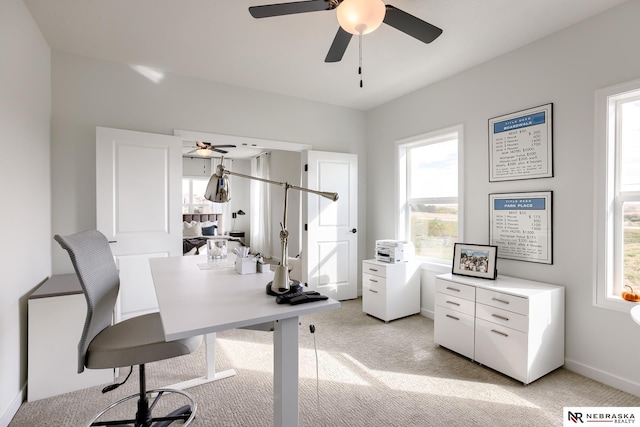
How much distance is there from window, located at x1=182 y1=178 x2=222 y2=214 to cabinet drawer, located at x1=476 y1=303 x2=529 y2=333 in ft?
24.3

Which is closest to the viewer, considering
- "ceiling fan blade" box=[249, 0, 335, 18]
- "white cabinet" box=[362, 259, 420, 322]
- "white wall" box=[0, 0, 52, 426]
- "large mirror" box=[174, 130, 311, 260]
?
"ceiling fan blade" box=[249, 0, 335, 18]

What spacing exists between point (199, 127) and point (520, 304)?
136 inches

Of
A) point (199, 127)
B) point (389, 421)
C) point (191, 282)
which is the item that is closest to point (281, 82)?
point (199, 127)

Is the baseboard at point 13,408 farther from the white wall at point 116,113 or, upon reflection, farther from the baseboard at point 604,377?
the baseboard at point 604,377

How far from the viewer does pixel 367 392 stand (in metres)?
2.19

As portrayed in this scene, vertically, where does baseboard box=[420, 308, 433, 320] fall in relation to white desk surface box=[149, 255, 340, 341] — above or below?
below

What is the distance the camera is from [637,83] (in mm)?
2137

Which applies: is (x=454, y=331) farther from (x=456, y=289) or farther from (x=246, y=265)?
(x=246, y=265)

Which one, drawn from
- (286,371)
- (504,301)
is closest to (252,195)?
(504,301)

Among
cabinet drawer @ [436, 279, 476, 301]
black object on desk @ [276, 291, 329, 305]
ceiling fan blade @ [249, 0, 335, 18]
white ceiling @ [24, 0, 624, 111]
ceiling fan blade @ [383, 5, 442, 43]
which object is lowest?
cabinet drawer @ [436, 279, 476, 301]

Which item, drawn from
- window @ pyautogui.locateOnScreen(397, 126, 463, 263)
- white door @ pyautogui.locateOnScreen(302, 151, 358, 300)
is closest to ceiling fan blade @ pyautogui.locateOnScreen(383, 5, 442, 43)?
window @ pyautogui.locateOnScreen(397, 126, 463, 263)

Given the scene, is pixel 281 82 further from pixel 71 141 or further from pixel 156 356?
pixel 156 356

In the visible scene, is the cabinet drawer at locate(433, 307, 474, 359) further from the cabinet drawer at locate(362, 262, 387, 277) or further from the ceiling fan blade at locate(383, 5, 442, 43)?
the ceiling fan blade at locate(383, 5, 442, 43)

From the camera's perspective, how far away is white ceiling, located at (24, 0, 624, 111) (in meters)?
2.26
